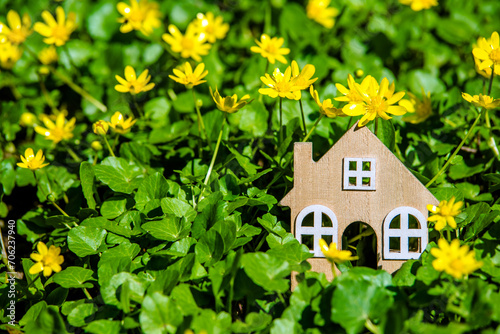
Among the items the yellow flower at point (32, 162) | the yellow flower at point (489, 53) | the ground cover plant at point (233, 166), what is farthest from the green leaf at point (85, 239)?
the yellow flower at point (489, 53)

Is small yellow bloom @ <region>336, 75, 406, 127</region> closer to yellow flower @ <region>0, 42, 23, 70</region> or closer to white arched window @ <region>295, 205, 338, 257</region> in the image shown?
white arched window @ <region>295, 205, 338, 257</region>

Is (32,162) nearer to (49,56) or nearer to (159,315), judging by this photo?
(159,315)

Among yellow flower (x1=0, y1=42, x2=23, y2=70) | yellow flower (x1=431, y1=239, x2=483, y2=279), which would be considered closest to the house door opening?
yellow flower (x1=431, y1=239, x2=483, y2=279)

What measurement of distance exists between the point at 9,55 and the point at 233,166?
4.56 feet

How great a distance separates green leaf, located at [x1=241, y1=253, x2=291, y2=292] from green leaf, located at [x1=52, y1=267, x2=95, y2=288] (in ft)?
1.55

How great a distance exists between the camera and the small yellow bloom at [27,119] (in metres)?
2.06

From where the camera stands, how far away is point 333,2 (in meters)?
2.61

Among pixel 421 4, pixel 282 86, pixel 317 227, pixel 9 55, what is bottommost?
pixel 317 227

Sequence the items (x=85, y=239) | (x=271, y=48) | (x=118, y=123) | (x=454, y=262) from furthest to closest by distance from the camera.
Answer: (x=271, y=48)
(x=118, y=123)
(x=85, y=239)
(x=454, y=262)

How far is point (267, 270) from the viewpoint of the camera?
1.17 meters

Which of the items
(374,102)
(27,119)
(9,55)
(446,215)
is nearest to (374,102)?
(374,102)

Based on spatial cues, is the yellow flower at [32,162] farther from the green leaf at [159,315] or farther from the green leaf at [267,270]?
the green leaf at [267,270]

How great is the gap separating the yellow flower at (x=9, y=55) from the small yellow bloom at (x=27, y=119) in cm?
35

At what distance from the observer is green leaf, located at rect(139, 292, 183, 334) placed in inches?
42.9
